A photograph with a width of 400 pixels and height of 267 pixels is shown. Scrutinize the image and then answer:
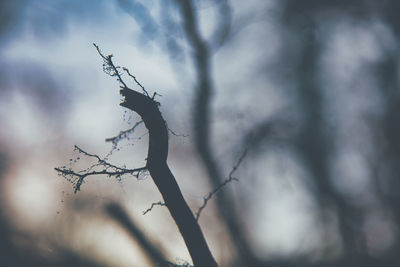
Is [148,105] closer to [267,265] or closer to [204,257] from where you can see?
[204,257]

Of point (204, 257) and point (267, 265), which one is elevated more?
point (267, 265)

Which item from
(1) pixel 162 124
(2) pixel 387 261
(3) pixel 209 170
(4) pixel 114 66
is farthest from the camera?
(2) pixel 387 261

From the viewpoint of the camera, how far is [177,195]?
7.91ft

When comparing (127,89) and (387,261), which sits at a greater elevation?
(387,261)

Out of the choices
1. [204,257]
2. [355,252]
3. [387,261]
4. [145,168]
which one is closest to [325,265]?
[355,252]

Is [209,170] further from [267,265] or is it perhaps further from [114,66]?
[114,66]

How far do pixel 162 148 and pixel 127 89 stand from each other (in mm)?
→ 667

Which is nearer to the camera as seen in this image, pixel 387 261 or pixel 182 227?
pixel 182 227

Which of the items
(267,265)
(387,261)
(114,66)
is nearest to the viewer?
(114,66)

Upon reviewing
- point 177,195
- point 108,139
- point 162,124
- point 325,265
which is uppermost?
point 325,265

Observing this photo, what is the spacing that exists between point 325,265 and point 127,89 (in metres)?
10.7

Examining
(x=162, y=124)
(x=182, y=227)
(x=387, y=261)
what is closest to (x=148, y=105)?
(x=162, y=124)

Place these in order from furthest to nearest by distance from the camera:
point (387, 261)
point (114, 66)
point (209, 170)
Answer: point (387, 261) → point (209, 170) → point (114, 66)

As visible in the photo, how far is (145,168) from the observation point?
95.7 inches
